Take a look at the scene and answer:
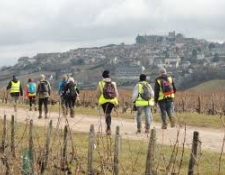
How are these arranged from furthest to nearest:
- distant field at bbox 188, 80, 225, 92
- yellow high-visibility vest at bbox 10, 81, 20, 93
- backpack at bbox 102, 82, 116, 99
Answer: distant field at bbox 188, 80, 225, 92 → yellow high-visibility vest at bbox 10, 81, 20, 93 → backpack at bbox 102, 82, 116, 99

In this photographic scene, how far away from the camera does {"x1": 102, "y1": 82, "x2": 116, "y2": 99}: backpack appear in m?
14.5

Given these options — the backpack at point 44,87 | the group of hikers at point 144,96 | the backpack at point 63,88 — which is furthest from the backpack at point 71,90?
the group of hikers at point 144,96

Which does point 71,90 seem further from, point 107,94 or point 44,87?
point 107,94

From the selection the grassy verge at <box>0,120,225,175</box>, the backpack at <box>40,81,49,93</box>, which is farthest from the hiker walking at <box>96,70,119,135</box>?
the backpack at <box>40,81,49,93</box>

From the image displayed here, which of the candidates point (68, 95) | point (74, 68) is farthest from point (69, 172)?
point (74, 68)

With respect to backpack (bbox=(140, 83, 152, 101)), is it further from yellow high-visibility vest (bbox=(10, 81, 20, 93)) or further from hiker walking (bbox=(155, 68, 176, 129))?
yellow high-visibility vest (bbox=(10, 81, 20, 93))

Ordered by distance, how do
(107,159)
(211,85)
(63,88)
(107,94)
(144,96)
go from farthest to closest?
(211,85)
(63,88)
(144,96)
(107,94)
(107,159)

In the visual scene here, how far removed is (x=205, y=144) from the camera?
1359 cm

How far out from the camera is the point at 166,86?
51.4 feet

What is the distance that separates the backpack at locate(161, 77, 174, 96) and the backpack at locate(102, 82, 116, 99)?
1.88 metres

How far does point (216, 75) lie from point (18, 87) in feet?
→ 317

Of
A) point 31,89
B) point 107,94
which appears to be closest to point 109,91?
point 107,94

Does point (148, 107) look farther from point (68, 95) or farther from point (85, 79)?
point (85, 79)

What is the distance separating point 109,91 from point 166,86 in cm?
210
